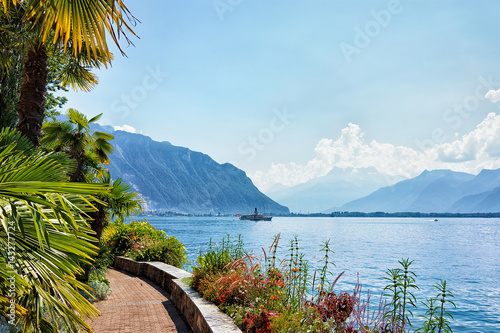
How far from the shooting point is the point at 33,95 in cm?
725

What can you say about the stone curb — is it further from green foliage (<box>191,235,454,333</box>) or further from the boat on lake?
the boat on lake

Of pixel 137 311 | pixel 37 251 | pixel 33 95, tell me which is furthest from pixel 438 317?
pixel 33 95

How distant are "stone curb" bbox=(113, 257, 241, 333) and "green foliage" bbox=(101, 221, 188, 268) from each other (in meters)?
0.67

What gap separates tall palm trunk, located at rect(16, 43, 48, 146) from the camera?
7.03m

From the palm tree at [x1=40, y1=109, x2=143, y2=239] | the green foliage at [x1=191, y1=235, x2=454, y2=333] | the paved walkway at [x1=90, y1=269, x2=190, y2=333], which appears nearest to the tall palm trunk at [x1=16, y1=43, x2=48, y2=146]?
the palm tree at [x1=40, y1=109, x2=143, y2=239]

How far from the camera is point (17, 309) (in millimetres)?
3051

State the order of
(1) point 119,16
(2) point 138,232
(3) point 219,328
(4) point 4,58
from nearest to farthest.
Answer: (1) point 119,16, (3) point 219,328, (4) point 4,58, (2) point 138,232

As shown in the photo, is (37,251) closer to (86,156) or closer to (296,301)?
(296,301)

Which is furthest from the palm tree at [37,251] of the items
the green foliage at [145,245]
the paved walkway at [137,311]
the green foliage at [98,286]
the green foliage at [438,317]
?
the green foliage at [145,245]

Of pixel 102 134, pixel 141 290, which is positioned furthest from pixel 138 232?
pixel 102 134

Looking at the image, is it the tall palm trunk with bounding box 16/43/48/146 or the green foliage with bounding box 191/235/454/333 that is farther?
the tall palm trunk with bounding box 16/43/48/146

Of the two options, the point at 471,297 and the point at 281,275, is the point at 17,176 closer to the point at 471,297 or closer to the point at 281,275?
the point at 281,275

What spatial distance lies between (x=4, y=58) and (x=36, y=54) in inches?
23.5

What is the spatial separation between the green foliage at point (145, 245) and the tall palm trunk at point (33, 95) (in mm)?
5036
